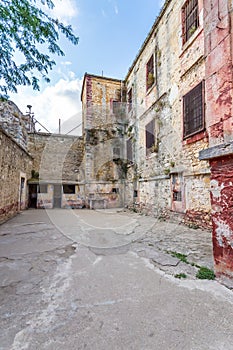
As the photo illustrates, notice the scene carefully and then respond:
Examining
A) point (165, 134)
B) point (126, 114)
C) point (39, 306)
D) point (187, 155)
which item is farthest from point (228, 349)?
point (126, 114)

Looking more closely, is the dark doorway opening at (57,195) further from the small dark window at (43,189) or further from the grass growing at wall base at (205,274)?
→ the grass growing at wall base at (205,274)

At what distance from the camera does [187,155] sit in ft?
17.9

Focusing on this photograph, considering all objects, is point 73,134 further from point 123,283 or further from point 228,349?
point 228,349

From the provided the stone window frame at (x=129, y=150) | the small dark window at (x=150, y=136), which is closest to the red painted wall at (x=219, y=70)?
the small dark window at (x=150, y=136)

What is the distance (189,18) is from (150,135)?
397cm

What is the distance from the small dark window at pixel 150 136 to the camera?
295 inches

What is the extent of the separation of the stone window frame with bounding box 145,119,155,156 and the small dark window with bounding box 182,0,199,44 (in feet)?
9.80

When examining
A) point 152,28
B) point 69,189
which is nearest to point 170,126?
point 152,28

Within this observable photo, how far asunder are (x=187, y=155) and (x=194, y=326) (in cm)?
468

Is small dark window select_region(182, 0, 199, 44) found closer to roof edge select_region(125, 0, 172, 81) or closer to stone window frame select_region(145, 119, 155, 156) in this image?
roof edge select_region(125, 0, 172, 81)

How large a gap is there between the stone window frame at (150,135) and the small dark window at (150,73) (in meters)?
1.79

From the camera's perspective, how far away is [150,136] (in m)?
7.78

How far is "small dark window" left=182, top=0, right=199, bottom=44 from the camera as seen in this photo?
530 centimetres

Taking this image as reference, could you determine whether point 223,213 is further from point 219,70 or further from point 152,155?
point 152,155
